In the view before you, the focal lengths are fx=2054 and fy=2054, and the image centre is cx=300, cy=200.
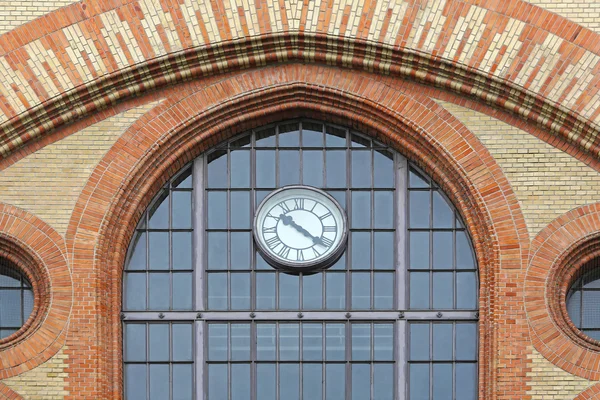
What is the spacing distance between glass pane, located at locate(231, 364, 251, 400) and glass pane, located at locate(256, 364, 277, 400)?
13 centimetres

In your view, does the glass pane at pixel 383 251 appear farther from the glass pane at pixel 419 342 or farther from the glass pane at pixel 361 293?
the glass pane at pixel 419 342

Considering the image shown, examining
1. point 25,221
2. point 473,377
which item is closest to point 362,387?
point 473,377

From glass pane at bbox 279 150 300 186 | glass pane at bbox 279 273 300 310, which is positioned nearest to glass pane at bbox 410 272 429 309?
glass pane at bbox 279 273 300 310

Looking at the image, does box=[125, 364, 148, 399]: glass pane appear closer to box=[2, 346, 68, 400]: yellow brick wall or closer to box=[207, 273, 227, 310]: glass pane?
box=[2, 346, 68, 400]: yellow brick wall

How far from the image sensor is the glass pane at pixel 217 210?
27.1m

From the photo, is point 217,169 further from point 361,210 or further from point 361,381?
point 361,381

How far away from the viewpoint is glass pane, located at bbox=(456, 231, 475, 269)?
27.0 meters

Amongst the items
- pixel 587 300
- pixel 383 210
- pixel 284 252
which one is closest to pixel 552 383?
pixel 587 300

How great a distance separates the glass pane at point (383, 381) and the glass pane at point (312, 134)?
10.2 feet

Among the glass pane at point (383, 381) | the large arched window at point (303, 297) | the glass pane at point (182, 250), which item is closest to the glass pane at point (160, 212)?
the large arched window at point (303, 297)

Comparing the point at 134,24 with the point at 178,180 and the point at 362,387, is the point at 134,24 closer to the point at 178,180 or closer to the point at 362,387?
the point at 178,180

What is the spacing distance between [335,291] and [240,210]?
1659mm

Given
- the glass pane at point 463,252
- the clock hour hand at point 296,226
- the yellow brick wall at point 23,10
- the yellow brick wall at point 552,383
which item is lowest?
the yellow brick wall at point 552,383

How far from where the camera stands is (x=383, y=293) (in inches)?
1060
